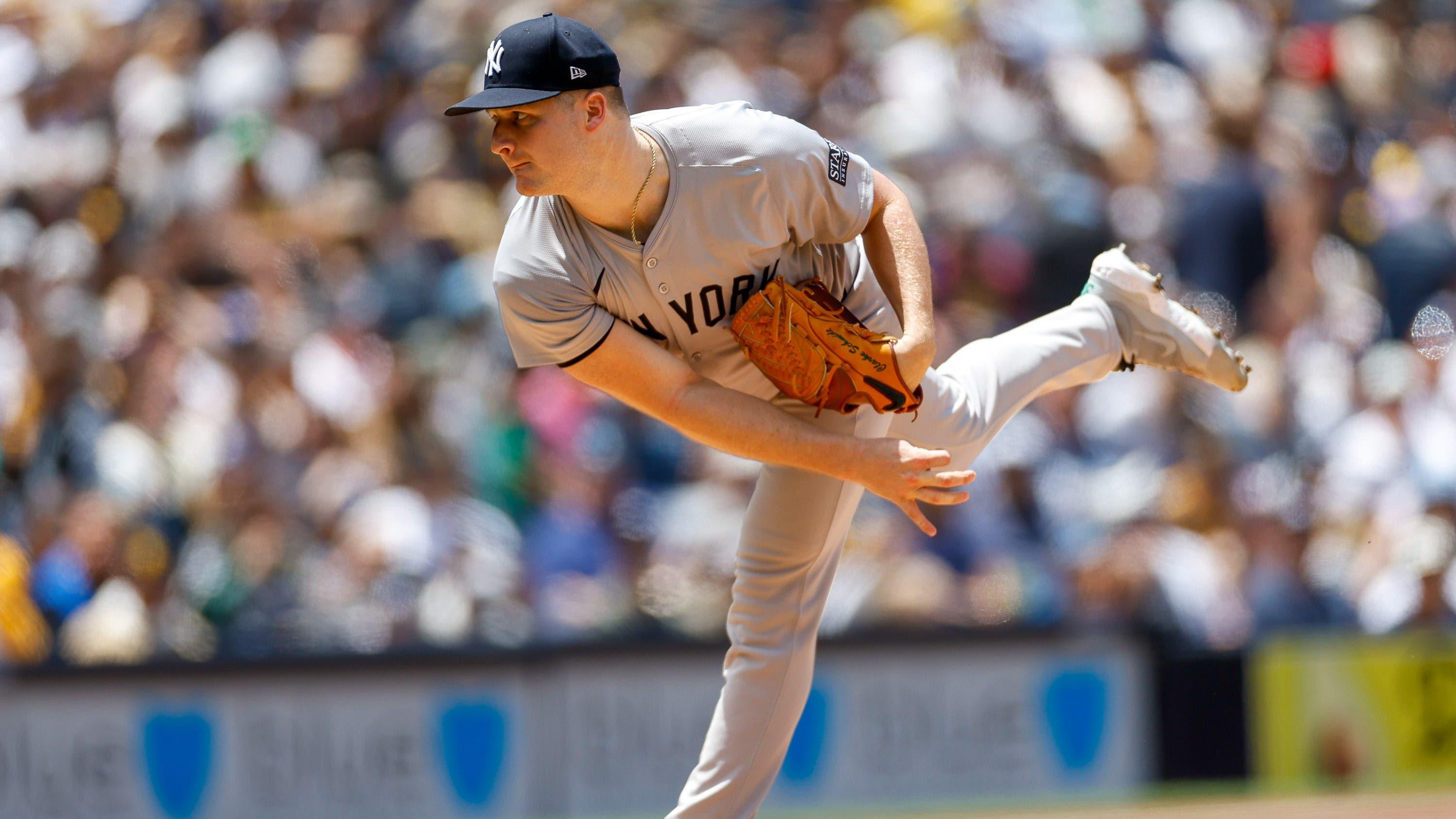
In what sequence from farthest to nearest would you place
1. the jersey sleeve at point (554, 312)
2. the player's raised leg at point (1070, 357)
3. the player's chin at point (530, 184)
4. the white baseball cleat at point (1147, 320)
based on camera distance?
the white baseball cleat at point (1147, 320) → the player's raised leg at point (1070, 357) → the jersey sleeve at point (554, 312) → the player's chin at point (530, 184)

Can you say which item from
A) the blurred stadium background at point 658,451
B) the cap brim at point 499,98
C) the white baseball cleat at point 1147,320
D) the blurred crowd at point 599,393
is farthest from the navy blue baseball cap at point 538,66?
the blurred crowd at point 599,393

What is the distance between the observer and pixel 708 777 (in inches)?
146

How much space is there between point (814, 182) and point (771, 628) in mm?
1024

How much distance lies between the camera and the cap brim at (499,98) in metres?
3.19

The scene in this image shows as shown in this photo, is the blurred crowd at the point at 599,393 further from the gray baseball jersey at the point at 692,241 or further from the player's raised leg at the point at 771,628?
the gray baseball jersey at the point at 692,241

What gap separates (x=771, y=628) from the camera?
3.74 m

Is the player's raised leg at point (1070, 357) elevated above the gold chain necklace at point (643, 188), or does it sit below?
below

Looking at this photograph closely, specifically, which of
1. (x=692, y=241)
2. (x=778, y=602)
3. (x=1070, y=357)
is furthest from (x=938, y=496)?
(x=1070, y=357)

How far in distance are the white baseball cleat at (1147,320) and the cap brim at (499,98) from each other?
6.13 feet

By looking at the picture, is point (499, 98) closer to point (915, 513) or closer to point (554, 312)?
point (554, 312)

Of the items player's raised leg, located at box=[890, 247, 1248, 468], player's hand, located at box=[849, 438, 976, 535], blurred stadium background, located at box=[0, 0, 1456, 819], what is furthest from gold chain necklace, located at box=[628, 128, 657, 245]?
blurred stadium background, located at box=[0, 0, 1456, 819]

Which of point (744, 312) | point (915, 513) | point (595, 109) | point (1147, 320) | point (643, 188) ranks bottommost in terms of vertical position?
point (915, 513)

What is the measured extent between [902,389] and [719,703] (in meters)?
0.85

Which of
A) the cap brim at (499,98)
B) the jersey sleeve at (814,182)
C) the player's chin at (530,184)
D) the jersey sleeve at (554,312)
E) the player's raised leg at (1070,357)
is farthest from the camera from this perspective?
the player's raised leg at (1070,357)
